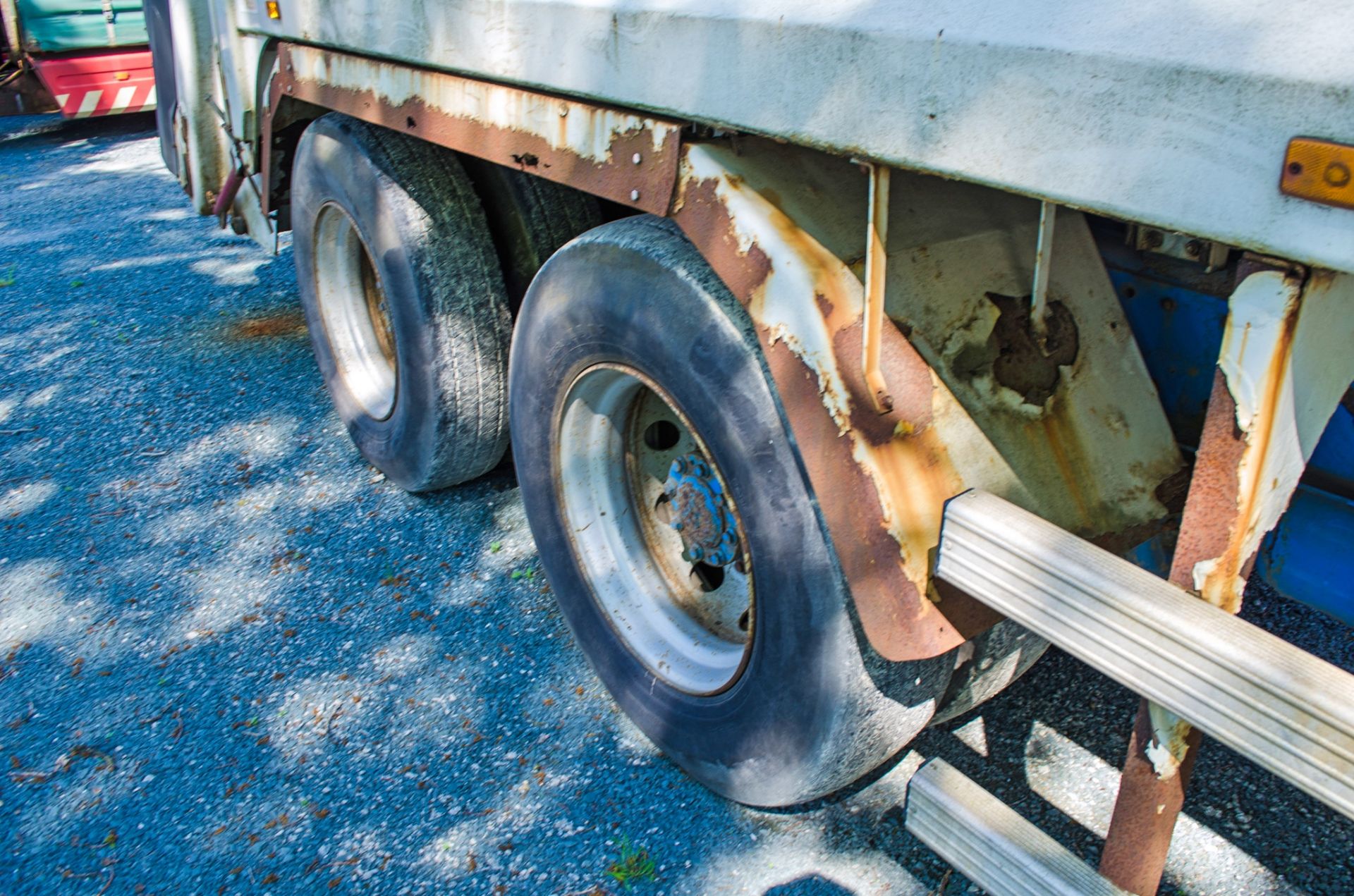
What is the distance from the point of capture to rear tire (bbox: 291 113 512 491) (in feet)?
8.60

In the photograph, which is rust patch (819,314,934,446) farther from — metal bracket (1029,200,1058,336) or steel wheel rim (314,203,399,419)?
steel wheel rim (314,203,399,419)

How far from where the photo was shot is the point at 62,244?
6.02 meters

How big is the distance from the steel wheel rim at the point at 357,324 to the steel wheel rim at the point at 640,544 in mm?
1237

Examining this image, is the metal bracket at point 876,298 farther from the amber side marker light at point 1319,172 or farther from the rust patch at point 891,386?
the amber side marker light at point 1319,172

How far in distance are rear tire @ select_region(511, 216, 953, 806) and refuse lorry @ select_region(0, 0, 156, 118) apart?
764 cm

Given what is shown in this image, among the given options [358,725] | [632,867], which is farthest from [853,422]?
[358,725]

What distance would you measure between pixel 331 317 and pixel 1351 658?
292 cm

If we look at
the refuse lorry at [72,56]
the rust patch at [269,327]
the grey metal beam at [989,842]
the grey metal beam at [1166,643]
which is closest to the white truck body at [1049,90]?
the grey metal beam at [1166,643]

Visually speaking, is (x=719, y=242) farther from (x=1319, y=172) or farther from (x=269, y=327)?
(x=269, y=327)

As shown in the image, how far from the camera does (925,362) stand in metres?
1.49

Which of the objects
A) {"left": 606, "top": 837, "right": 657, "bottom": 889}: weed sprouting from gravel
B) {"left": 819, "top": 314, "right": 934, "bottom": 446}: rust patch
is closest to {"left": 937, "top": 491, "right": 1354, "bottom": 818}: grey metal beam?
{"left": 819, "top": 314, "right": 934, "bottom": 446}: rust patch

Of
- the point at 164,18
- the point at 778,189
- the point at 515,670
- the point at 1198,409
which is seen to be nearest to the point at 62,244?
the point at 164,18

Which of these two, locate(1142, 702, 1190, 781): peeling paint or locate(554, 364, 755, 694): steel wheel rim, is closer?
locate(1142, 702, 1190, 781): peeling paint

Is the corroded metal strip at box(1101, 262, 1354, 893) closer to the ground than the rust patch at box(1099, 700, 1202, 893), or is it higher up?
higher up
